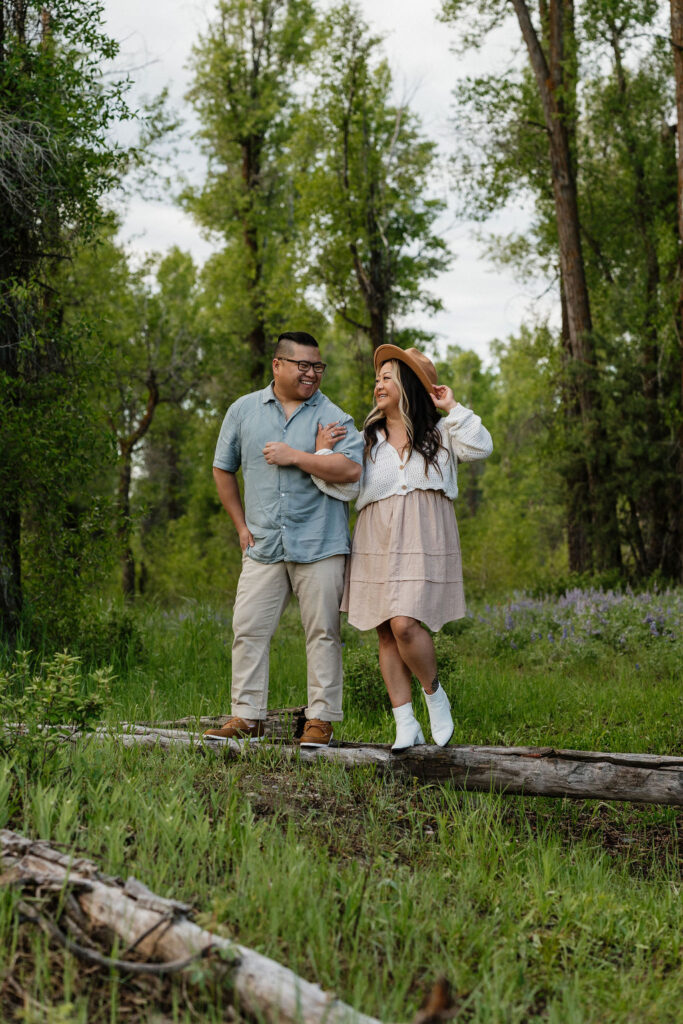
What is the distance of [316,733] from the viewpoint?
5.18 m

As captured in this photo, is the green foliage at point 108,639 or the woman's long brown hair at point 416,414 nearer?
the woman's long brown hair at point 416,414

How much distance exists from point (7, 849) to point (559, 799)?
351 centimetres

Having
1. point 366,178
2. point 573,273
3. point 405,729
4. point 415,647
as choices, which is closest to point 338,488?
point 415,647

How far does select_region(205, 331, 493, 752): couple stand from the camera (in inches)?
196

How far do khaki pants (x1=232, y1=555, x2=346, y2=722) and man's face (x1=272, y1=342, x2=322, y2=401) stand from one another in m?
0.96

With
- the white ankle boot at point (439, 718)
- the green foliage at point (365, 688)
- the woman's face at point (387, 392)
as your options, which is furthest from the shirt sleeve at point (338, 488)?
the green foliage at point (365, 688)

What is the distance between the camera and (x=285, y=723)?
5496 mm

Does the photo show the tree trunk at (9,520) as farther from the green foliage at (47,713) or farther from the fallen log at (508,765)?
the green foliage at (47,713)

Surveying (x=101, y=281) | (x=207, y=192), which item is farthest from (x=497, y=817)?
(x=207, y=192)

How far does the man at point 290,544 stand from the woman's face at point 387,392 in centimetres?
22

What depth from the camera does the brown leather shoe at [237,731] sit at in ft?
17.0

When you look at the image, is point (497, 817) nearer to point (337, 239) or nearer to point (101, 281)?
point (337, 239)

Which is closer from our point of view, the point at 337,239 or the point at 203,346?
the point at 337,239

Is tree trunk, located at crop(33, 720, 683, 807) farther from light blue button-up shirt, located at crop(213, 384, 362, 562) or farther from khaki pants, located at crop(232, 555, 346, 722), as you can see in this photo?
light blue button-up shirt, located at crop(213, 384, 362, 562)
